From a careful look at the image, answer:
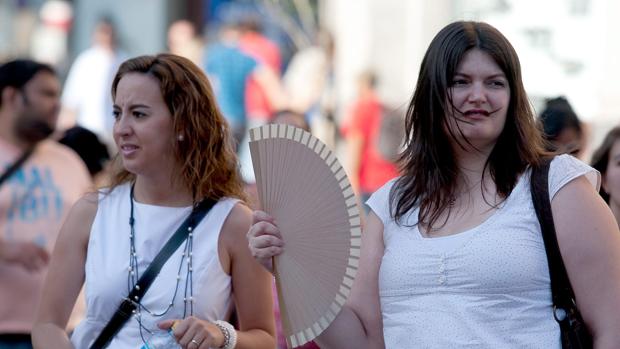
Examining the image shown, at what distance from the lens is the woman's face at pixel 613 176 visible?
4.95 metres

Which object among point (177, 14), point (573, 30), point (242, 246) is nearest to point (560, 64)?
point (573, 30)

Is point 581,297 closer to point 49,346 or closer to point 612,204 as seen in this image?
point 612,204

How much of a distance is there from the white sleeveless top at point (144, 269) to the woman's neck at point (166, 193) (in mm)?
34

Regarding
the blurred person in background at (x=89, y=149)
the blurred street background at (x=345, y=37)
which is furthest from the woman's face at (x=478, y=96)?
the blurred street background at (x=345, y=37)

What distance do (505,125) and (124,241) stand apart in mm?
1351

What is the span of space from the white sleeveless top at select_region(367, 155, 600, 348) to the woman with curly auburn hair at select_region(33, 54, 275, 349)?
741 millimetres

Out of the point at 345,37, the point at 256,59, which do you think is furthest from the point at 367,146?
the point at 345,37

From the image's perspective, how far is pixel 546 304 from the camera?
11.8 ft

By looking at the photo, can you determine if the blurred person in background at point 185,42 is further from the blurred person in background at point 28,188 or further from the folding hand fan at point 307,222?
the folding hand fan at point 307,222

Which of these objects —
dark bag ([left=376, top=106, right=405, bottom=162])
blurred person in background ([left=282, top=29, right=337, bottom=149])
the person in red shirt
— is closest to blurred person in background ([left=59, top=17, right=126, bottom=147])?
blurred person in background ([left=282, top=29, right=337, bottom=149])

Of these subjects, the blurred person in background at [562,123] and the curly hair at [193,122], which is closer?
the curly hair at [193,122]

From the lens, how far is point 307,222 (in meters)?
3.83

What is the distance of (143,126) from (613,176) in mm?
1790

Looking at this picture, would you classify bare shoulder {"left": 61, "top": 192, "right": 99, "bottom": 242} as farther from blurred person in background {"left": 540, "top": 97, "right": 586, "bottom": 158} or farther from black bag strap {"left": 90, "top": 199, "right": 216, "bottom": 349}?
blurred person in background {"left": 540, "top": 97, "right": 586, "bottom": 158}
